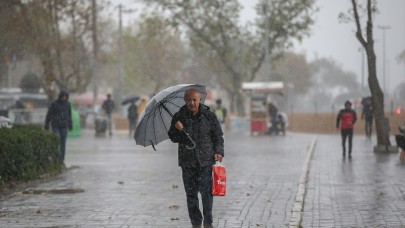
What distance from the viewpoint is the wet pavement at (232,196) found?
12.0 m

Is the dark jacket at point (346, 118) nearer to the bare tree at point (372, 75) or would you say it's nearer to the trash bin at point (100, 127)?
the bare tree at point (372, 75)

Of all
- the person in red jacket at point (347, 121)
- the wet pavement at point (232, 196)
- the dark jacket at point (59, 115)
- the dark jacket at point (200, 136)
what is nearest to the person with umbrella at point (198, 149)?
the dark jacket at point (200, 136)

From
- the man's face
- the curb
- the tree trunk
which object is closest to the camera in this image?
the man's face

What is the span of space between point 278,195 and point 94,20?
31.7 meters

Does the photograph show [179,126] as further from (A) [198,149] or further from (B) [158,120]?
(B) [158,120]

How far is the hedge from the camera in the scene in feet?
54.0

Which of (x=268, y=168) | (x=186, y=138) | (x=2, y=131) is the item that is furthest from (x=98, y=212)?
(x=268, y=168)

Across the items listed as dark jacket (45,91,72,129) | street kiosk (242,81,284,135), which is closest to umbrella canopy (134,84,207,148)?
dark jacket (45,91,72,129)

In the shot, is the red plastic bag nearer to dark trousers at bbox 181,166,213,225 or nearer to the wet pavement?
dark trousers at bbox 181,166,213,225

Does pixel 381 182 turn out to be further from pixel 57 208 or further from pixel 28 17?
pixel 28 17

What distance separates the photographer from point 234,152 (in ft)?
92.8

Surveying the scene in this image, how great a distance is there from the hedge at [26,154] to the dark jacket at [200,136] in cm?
588

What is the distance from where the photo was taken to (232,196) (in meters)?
14.9

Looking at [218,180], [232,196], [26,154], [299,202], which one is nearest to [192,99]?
[218,180]
